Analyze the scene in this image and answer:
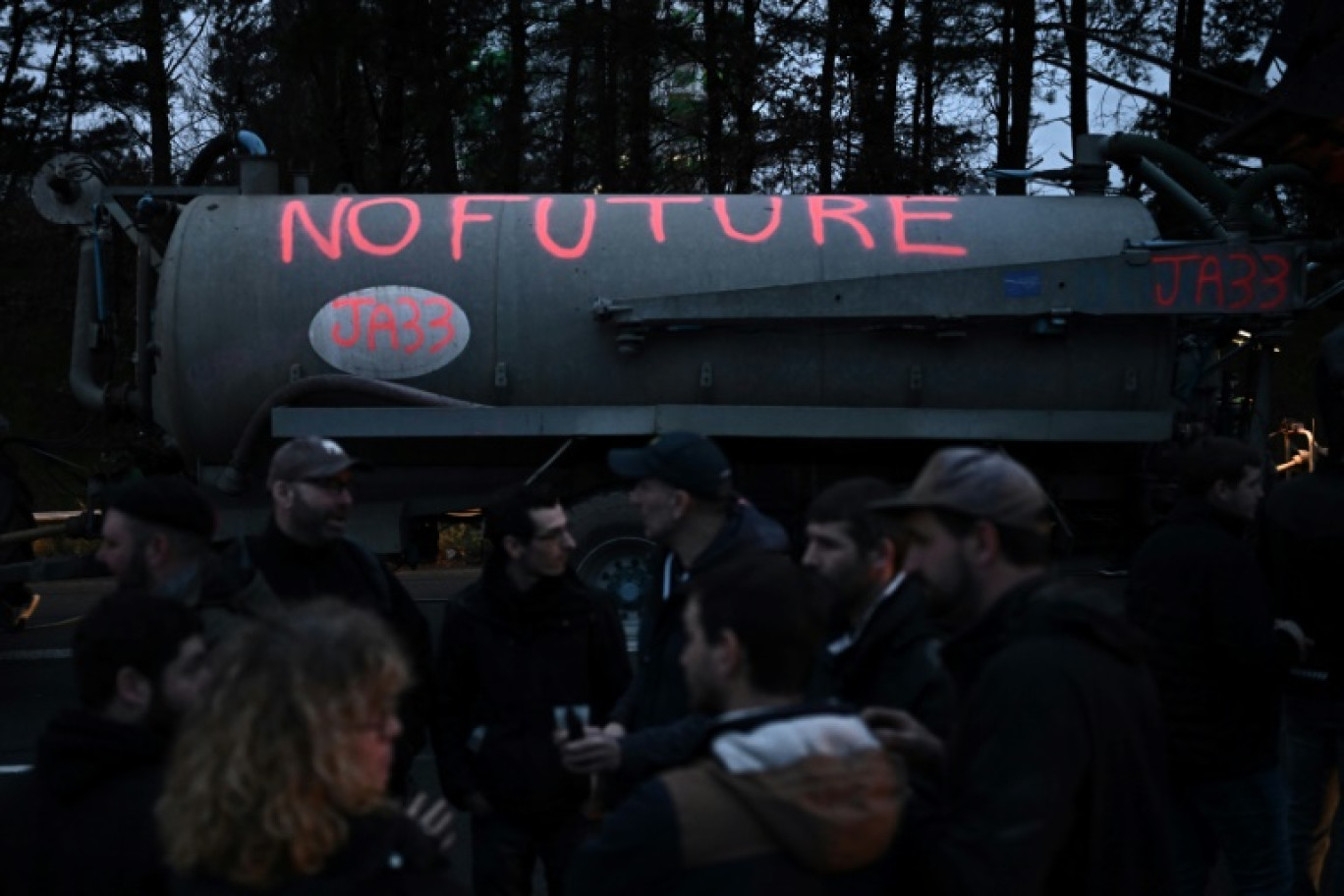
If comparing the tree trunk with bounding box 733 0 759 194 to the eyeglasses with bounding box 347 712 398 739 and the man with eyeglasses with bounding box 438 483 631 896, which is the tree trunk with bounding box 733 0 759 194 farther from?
the eyeglasses with bounding box 347 712 398 739

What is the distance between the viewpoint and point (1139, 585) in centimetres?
476

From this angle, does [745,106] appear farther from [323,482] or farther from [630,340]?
[323,482]

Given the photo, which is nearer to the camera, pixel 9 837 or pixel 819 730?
pixel 819 730

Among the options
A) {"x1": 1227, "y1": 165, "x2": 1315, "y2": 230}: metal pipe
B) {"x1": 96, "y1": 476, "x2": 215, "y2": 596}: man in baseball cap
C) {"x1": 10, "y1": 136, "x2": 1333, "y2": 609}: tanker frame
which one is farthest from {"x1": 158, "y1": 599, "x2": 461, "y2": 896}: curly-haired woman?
{"x1": 1227, "y1": 165, "x2": 1315, "y2": 230}: metal pipe

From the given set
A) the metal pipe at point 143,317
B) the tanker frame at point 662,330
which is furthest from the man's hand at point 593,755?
the metal pipe at point 143,317

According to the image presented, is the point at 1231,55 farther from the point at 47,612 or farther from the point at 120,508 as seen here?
the point at 120,508

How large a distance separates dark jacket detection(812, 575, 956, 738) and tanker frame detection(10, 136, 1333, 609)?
5826 mm

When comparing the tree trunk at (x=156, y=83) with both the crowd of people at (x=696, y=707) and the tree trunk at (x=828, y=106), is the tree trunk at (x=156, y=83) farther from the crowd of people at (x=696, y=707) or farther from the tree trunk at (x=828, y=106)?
the crowd of people at (x=696, y=707)

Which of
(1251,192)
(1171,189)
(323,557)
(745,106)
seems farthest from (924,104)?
(323,557)

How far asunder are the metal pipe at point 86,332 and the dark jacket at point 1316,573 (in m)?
8.16

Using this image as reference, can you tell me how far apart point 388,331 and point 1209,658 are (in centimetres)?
621

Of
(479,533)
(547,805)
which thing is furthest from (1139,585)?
(479,533)

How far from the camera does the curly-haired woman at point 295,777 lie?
2.36 meters

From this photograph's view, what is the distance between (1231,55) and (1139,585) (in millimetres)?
18581
